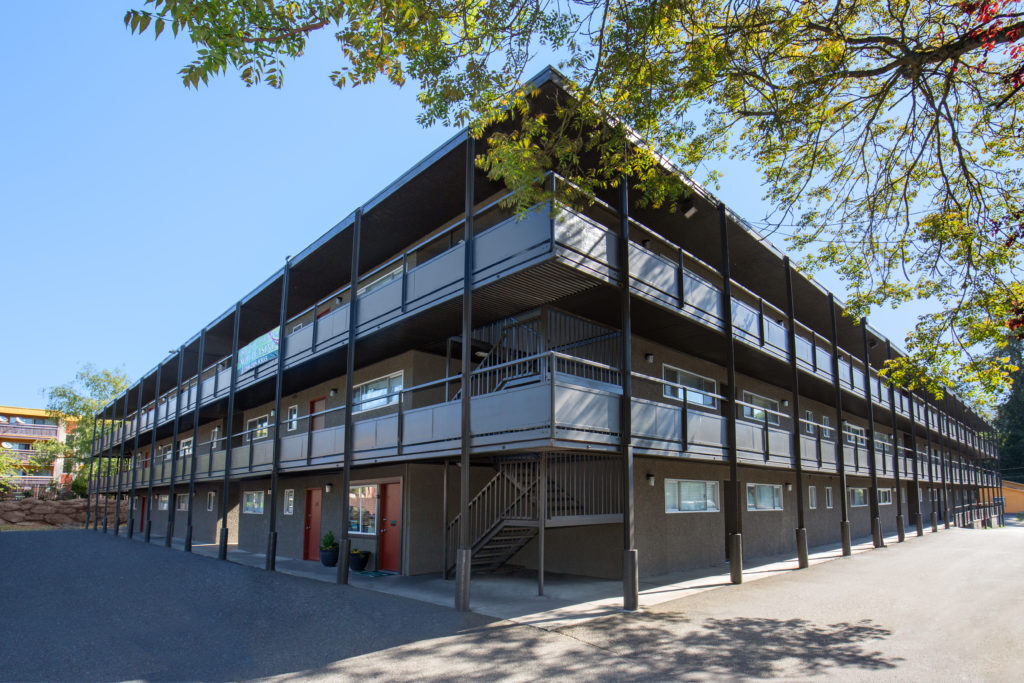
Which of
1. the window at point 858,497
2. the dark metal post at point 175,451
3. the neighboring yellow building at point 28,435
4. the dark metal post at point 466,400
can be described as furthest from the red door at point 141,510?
the window at point 858,497

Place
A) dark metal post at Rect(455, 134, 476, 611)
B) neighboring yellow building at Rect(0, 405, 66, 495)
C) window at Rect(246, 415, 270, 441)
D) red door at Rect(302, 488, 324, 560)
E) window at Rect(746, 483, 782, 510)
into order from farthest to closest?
neighboring yellow building at Rect(0, 405, 66, 495) < window at Rect(246, 415, 270, 441) < red door at Rect(302, 488, 324, 560) < window at Rect(746, 483, 782, 510) < dark metal post at Rect(455, 134, 476, 611)

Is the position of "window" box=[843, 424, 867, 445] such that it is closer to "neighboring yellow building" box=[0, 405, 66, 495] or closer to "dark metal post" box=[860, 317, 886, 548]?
"dark metal post" box=[860, 317, 886, 548]

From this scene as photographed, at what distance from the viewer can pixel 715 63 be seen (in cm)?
845

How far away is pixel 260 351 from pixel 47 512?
116 ft

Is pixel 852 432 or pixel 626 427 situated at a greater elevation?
pixel 852 432

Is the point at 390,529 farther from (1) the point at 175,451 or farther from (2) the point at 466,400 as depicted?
(1) the point at 175,451

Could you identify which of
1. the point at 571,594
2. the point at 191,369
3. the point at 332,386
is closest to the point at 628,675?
the point at 571,594

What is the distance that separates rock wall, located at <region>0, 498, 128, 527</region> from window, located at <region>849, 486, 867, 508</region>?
138ft

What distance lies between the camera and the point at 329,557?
17156 millimetres

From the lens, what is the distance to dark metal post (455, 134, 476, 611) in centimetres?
1056

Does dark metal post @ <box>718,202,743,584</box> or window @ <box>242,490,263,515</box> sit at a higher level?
dark metal post @ <box>718,202,743,584</box>

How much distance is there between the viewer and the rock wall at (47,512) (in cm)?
4238

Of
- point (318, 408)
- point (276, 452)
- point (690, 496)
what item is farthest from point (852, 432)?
point (276, 452)

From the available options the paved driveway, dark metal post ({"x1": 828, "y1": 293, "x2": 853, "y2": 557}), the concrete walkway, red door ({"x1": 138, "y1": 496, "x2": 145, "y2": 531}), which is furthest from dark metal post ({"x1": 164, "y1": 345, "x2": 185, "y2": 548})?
dark metal post ({"x1": 828, "y1": 293, "x2": 853, "y2": 557})
